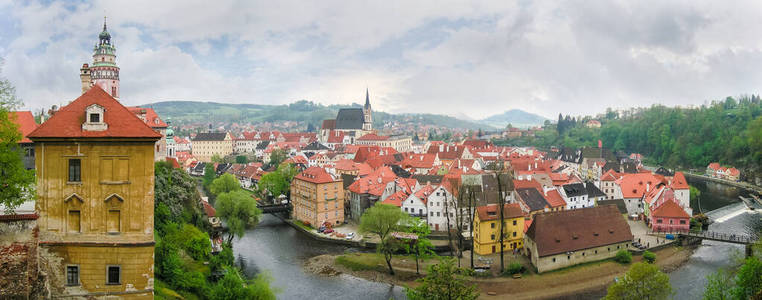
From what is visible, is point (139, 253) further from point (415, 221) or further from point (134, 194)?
point (415, 221)

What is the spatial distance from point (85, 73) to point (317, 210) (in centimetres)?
2369

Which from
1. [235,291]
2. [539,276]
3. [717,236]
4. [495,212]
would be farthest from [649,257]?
[235,291]

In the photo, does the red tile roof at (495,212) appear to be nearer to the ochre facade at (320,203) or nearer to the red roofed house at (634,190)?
the ochre facade at (320,203)

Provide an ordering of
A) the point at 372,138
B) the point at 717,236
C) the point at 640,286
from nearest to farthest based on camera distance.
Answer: the point at 640,286
the point at 717,236
the point at 372,138

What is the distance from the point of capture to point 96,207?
15.2 metres

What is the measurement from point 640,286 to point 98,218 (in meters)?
21.4

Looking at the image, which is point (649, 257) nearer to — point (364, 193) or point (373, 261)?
point (373, 261)

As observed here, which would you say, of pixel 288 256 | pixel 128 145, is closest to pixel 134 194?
pixel 128 145

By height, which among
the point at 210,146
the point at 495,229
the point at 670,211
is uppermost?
the point at 210,146

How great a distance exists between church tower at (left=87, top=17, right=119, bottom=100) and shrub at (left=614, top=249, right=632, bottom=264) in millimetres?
41778

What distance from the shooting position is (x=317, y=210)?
152 ft

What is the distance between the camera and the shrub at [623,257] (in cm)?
3341

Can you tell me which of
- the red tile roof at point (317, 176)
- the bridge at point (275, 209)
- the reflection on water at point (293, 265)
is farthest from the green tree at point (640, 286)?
the bridge at point (275, 209)

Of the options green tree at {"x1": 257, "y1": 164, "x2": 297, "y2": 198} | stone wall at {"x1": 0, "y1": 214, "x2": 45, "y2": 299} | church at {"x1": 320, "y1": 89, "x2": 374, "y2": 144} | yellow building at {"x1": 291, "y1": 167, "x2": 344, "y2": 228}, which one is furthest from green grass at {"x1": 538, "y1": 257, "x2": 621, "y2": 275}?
church at {"x1": 320, "y1": 89, "x2": 374, "y2": 144}
